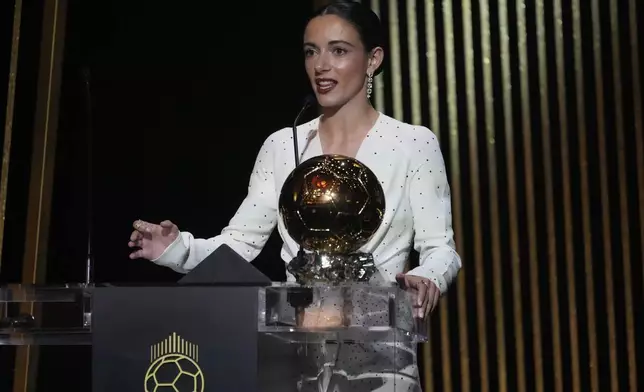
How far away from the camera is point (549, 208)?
3.58 meters

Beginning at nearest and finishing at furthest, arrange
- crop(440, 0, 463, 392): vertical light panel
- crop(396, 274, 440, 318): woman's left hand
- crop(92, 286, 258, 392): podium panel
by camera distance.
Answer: crop(92, 286, 258, 392): podium panel → crop(396, 274, 440, 318): woman's left hand → crop(440, 0, 463, 392): vertical light panel

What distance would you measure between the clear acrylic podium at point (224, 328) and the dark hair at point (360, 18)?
895mm

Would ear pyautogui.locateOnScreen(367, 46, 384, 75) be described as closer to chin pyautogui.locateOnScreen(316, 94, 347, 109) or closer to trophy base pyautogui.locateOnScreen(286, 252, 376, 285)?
chin pyautogui.locateOnScreen(316, 94, 347, 109)

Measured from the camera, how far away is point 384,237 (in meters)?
2.19

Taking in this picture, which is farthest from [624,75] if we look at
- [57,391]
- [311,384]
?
[311,384]

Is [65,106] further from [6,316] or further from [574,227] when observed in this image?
[6,316]

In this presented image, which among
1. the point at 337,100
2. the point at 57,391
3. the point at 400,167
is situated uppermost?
the point at 337,100

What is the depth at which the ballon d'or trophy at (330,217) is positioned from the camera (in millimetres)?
1834

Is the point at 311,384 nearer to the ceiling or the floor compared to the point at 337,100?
nearer to the floor

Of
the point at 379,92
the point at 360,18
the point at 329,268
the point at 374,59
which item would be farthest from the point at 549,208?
the point at 329,268

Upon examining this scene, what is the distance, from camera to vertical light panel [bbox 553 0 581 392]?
3.57m

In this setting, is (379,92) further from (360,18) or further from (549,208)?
(360,18)

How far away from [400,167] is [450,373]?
5.10 feet

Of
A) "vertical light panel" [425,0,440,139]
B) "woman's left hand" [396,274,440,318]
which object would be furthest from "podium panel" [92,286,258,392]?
"vertical light panel" [425,0,440,139]
